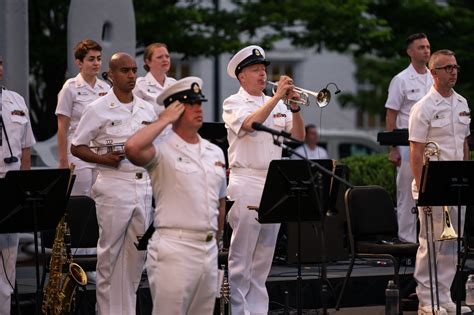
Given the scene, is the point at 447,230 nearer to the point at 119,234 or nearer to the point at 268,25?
the point at 119,234

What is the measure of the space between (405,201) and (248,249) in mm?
3382

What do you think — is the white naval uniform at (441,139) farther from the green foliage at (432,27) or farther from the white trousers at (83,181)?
the green foliage at (432,27)

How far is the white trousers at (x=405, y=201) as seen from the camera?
14.0 metres

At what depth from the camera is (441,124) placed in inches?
467

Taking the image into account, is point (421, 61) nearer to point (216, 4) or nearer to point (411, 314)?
point (411, 314)

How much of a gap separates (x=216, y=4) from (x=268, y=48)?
1.77 meters

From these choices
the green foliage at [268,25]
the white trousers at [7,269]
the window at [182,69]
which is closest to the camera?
the white trousers at [7,269]

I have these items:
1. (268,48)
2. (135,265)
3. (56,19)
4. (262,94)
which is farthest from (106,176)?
(268,48)

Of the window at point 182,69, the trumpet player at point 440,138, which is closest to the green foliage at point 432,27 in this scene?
the trumpet player at point 440,138

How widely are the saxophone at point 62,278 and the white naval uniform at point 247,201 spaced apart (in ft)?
4.37

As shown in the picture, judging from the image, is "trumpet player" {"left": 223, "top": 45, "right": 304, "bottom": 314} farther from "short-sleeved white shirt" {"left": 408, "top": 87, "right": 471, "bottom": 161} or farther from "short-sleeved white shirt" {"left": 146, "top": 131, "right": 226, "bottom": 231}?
"short-sleeved white shirt" {"left": 146, "top": 131, "right": 226, "bottom": 231}

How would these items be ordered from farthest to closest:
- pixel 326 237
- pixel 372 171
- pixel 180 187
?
pixel 372 171 < pixel 326 237 < pixel 180 187

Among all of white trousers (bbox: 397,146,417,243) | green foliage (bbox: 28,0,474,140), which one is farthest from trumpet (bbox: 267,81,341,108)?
green foliage (bbox: 28,0,474,140)

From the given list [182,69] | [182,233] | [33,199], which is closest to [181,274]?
[182,233]
